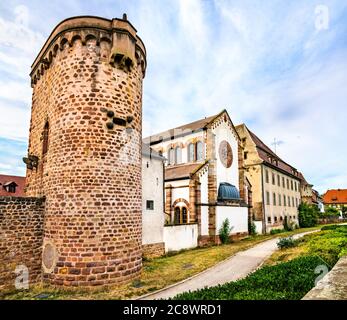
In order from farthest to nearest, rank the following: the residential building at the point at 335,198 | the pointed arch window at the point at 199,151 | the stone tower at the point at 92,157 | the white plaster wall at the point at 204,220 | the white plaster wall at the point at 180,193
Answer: the residential building at the point at 335,198, the pointed arch window at the point at 199,151, the white plaster wall at the point at 180,193, the white plaster wall at the point at 204,220, the stone tower at the point at 92,157

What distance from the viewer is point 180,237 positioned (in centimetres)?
1920

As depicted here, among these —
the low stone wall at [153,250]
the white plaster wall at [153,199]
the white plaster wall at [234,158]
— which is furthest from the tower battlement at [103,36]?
the white plaster wall at [234,158]

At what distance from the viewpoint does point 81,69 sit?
11172 mm

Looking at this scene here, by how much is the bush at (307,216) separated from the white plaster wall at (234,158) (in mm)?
21401

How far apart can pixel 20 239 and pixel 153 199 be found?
827 centimetres

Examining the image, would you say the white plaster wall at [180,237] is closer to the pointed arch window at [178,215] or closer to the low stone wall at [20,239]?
the pointed arch window at [178,215]

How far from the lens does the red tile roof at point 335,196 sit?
81250 mm

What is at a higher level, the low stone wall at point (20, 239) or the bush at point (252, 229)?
the low stone wall at point (20, 239)

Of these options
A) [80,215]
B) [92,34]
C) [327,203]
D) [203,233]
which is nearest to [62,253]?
[80,215]

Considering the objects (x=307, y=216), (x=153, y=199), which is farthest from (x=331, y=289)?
(x=307, y=216)

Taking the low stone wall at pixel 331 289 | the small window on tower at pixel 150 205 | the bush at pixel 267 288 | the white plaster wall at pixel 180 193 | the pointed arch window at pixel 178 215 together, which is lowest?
the bush at pixel 267 288

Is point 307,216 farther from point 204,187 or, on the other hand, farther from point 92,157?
point 92,157
